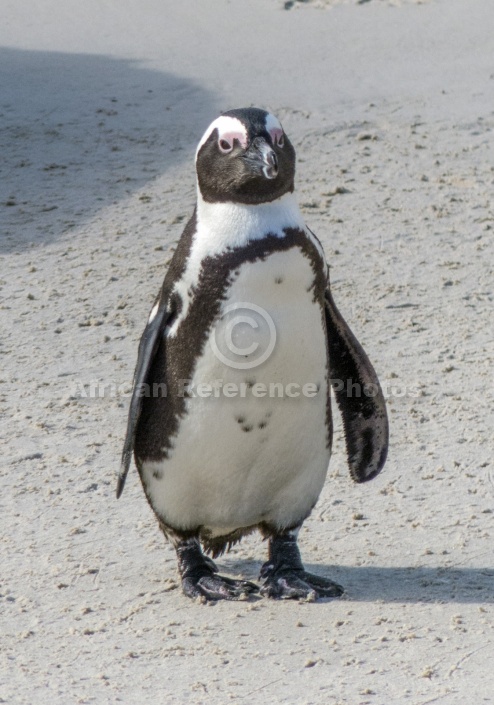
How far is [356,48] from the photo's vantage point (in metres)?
8.26

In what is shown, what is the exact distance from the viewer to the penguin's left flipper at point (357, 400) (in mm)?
3396

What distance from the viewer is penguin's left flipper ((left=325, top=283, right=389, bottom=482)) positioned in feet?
11.1

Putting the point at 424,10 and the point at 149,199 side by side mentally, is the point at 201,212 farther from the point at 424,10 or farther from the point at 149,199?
the point at 424,10

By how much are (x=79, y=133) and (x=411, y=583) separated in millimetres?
4435

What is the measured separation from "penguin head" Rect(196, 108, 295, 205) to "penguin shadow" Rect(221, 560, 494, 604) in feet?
3.42

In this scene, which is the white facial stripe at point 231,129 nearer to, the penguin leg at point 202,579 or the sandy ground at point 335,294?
the penguin leg at point 202,579

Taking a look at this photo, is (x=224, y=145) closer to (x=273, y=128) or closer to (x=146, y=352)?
(x=273, y=128)

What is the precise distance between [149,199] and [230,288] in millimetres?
3392

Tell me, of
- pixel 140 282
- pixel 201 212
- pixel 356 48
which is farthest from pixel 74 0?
pixel 201 212

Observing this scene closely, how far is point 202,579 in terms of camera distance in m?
3.34

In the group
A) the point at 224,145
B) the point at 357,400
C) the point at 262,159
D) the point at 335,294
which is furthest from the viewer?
the point at 335,294

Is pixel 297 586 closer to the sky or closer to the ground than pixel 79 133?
closer to the ground

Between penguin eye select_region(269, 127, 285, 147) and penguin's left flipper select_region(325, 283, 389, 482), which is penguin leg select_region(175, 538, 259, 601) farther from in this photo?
penguin eye select_region(269, 127, 285, 147)

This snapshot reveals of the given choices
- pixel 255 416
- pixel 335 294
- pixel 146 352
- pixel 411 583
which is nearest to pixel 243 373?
pixel 255 416
